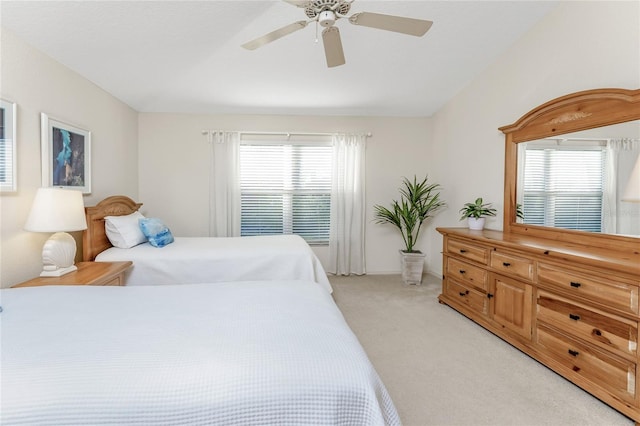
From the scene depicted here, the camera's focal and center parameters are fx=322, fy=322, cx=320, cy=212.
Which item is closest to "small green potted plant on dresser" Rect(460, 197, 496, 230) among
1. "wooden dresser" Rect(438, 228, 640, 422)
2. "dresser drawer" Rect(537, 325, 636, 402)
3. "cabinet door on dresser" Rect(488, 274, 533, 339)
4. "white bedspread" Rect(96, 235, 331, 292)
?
"wooden dresser" Rect(438, 228, 640, 422)

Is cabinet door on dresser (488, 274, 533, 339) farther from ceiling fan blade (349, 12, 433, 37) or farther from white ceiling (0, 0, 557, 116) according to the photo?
white ceiling (0, 0, 557, 116)

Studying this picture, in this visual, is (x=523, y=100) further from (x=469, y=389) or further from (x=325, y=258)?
(x=325, y=258)

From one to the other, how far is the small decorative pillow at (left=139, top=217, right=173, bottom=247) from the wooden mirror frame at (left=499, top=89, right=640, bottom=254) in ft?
11.8

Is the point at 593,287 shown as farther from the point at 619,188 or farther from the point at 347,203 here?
the point at 347,203

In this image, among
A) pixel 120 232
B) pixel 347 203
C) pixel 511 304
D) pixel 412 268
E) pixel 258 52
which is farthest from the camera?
pixel 347 203

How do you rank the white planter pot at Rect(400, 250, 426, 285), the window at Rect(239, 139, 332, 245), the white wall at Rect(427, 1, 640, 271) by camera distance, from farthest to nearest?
the window at Rect(239, 139, 332, 245) < the white planter pot at Rect(400, 250, 426, 285) < the white wall at Rect(427, 1, 640, 271)

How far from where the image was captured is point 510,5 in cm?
292

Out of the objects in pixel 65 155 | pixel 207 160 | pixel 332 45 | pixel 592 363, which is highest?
pixel 332 45

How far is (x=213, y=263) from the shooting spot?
3.00m

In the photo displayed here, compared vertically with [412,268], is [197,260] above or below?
above

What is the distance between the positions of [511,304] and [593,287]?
28.8 inches

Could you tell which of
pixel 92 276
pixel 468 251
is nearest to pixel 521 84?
pixel 468 251

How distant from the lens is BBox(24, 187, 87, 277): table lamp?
216 cm

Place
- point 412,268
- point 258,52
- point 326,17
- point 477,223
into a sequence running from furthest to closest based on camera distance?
1. point 412,268
2. point 477,223
3. point 258,52
4. point 326,17
